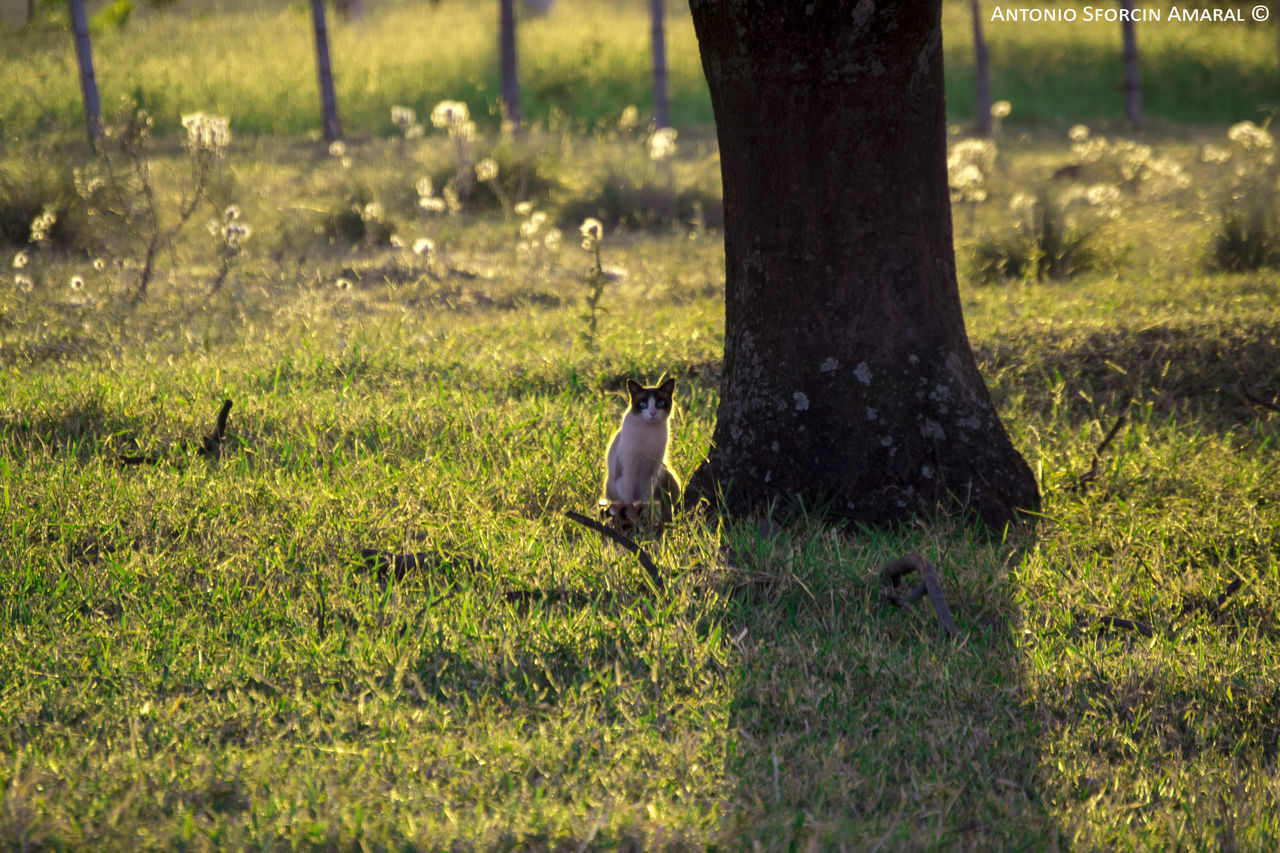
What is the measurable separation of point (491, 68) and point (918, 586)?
2355cm

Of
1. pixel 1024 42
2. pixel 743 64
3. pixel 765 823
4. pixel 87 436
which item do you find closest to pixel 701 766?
pixel 765 823

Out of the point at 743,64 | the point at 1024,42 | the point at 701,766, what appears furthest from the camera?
the point at 1024,42

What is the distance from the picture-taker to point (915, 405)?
3947 mm

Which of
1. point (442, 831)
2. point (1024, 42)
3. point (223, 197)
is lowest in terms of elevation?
point (442, 831)

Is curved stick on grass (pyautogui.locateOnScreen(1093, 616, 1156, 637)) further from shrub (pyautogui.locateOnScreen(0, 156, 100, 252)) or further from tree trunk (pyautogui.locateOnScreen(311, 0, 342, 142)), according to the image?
tree trunk (pyautogui.locateOnScreen(311, 0, 342, 142))

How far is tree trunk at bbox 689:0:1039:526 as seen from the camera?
3.76 metres

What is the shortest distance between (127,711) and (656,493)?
84.0 inches

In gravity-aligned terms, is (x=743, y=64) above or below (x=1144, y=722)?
above

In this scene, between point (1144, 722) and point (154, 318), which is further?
point (154, 318)

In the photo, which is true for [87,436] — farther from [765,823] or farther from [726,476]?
[765,823]

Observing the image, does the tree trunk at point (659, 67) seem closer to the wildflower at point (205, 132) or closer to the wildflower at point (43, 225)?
the wildflower at point (205, 132)

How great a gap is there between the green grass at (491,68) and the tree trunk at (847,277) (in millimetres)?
16140

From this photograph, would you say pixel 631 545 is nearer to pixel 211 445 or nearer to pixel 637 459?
pixel 637 459

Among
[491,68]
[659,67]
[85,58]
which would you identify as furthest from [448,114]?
[491,68]
